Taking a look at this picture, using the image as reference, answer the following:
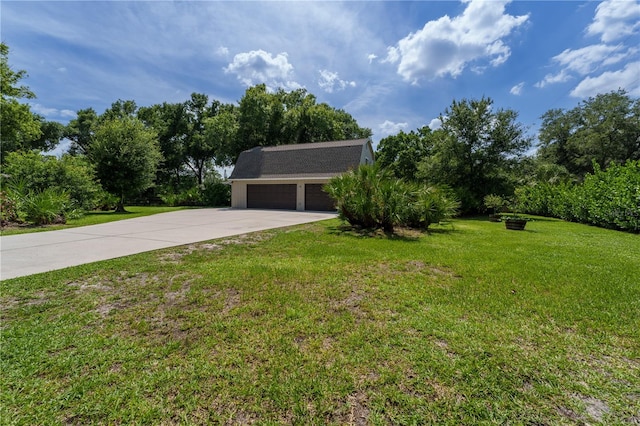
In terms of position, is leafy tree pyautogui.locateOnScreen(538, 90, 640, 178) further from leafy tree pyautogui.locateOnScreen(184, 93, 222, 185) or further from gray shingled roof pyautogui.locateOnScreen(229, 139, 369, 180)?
leafy tree pyautogui.locateOnScreen(184, 93, 222, 185)

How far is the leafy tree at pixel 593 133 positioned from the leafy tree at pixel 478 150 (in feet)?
44.0

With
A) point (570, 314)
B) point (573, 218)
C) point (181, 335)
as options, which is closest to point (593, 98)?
point (573, 218)

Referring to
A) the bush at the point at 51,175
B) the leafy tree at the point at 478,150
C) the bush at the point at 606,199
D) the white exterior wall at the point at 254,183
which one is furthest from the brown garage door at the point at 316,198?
the bush at the point at 606,199

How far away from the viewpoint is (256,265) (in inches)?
194

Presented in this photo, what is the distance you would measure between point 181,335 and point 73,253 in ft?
16.0

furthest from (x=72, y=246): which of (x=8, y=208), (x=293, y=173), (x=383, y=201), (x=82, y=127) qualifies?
(x=82, y=127)

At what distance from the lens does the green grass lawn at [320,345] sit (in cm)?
181

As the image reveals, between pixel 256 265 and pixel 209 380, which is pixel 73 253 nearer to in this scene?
pixel 256 265

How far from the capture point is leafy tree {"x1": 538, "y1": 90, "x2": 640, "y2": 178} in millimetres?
25531

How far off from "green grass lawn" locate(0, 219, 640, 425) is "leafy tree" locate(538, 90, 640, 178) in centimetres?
2911

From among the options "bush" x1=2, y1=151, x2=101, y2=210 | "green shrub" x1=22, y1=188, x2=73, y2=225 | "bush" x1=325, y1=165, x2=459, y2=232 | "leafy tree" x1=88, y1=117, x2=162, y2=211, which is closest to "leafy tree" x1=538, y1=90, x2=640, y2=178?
"bush" x1=325, y1=165, x2=459, y2=232

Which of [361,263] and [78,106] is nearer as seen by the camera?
[361,263]

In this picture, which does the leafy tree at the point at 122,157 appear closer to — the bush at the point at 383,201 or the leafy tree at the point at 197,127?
the leafy tree at the point at 197,127

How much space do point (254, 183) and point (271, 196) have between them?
194 centimetres
